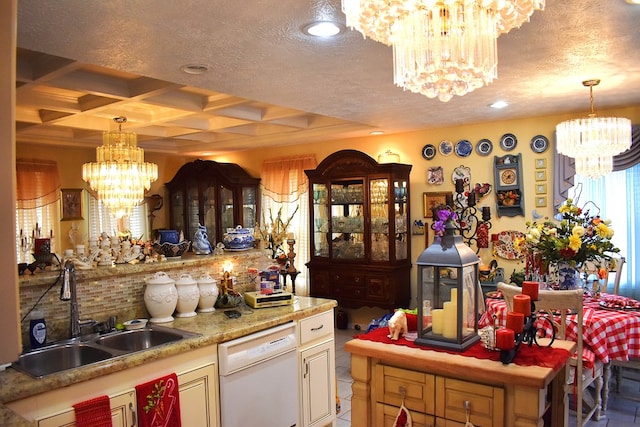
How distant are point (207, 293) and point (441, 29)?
221 centimetres

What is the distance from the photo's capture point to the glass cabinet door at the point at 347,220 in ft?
18.2

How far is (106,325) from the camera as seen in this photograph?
2.53 m

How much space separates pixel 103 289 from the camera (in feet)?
8.61

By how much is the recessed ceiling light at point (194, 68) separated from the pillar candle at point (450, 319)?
6.28 feet

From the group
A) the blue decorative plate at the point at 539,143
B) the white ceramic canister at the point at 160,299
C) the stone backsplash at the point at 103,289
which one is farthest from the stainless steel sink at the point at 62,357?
the blue decorative plate at the point at 539,143

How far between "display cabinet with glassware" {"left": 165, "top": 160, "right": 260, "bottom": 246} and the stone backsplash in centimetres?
342

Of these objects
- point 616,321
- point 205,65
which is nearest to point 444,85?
point 205,65

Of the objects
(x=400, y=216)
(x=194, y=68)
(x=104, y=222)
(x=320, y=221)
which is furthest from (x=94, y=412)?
(x=104, y=222)

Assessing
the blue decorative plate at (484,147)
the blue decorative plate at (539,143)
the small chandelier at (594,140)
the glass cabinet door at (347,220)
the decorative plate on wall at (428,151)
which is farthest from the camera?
the glass cabinet door at (347,220)

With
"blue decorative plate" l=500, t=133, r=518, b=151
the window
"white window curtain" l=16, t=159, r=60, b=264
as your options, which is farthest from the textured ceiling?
"white window curtain" l=16, t=159, r=60, b=264

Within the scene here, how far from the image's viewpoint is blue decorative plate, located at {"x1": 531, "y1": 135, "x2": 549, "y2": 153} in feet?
15.3

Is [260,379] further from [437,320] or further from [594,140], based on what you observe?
[594,140]

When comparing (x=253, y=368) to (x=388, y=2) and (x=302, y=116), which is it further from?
(x=302, y=116)

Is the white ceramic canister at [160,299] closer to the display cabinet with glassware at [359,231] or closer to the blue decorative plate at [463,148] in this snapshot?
the display cabinet with glassware at [359,231]
